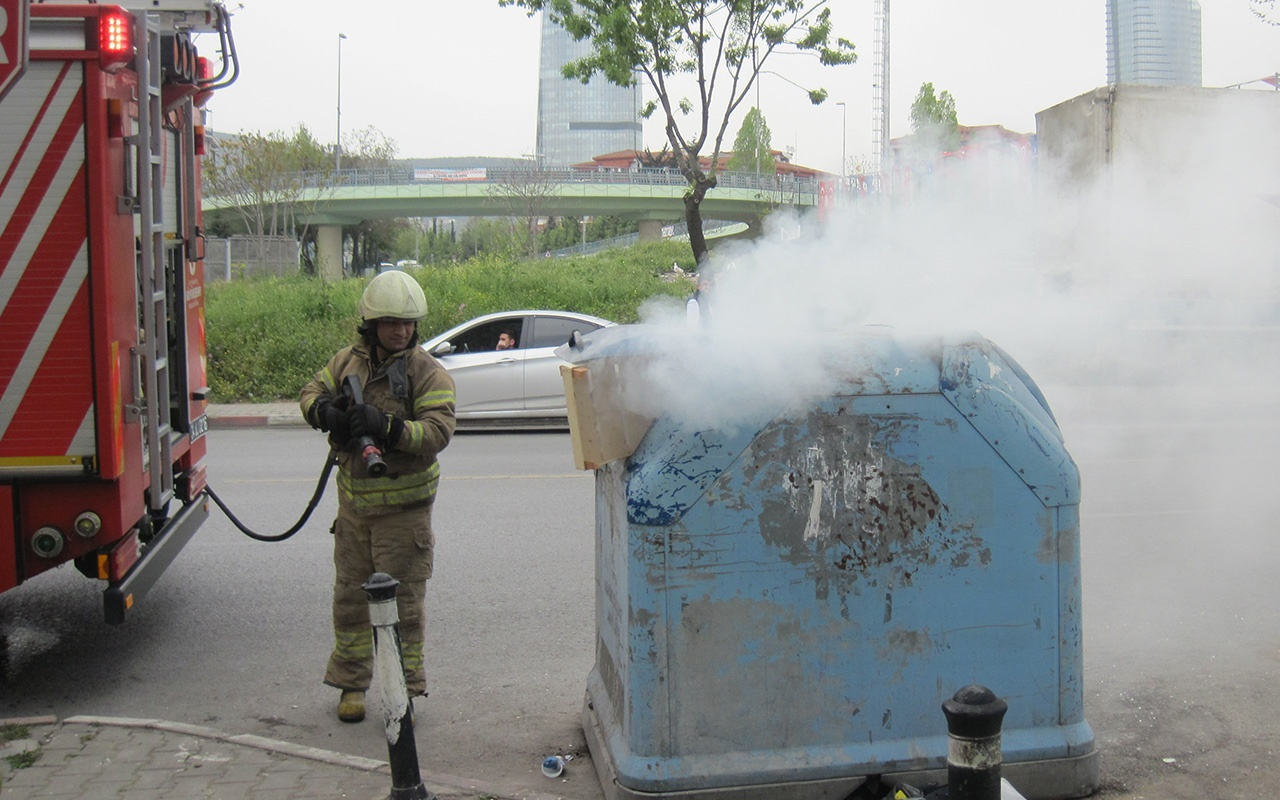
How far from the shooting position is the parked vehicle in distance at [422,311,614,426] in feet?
42.1

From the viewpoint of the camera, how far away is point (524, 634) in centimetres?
549

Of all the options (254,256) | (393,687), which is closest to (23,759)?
(393,687)

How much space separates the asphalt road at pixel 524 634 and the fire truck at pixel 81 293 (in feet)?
2.52

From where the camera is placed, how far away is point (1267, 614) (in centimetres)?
562

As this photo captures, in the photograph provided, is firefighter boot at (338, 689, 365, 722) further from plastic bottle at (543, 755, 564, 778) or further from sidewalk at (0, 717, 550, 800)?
plastic bottle at (543, 755, 564, 778)

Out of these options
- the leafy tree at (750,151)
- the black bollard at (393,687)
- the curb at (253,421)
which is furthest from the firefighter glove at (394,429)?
the leafy tree at (750,151)

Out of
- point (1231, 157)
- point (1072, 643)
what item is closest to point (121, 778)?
point (1072, 643)

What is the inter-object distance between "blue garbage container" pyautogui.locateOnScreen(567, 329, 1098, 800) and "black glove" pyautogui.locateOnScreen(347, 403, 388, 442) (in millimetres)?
933

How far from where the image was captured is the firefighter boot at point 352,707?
172 inches

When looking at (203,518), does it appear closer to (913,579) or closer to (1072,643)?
(913,579)

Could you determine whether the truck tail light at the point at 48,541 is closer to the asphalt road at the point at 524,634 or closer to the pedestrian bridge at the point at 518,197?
the asphalt road at the point at 524,634

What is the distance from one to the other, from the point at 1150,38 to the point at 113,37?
4.48 meters

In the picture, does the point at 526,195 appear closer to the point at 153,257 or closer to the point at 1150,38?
the point at 1150,38

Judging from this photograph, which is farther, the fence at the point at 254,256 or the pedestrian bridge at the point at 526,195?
the pedestrian bridge at the point at 526,195
